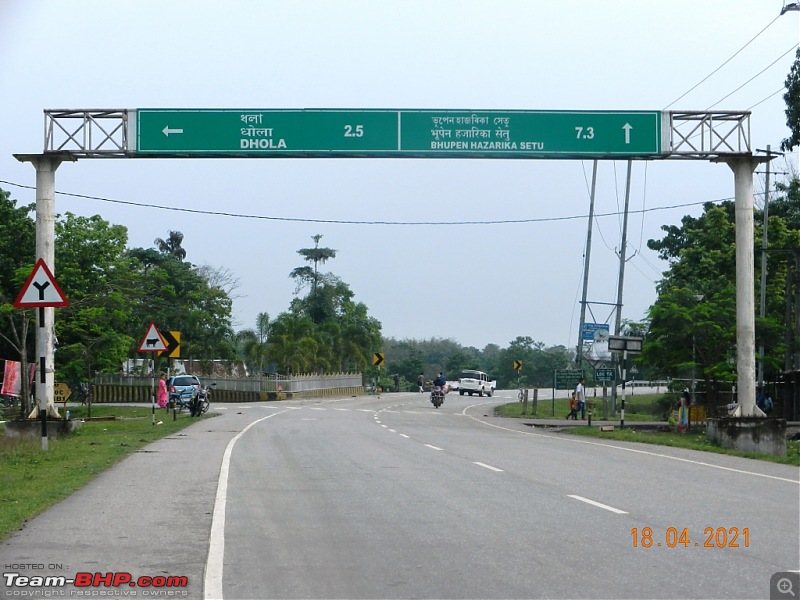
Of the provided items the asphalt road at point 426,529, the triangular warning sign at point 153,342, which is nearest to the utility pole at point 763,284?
the asphalt road at point 426,529

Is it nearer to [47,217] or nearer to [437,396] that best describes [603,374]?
[437,396]

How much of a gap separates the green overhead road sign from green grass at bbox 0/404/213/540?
7.66 metres

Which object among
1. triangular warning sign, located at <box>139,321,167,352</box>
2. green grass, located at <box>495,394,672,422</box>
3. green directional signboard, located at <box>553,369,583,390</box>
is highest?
triangular warning sign, located at <box>139,321,167,352</box>

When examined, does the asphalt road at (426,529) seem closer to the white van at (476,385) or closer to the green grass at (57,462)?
the green grass at (57,462)

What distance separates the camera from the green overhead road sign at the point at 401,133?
26.8m

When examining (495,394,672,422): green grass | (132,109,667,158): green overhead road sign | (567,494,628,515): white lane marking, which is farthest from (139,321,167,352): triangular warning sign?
(495,394,672,422): green grass

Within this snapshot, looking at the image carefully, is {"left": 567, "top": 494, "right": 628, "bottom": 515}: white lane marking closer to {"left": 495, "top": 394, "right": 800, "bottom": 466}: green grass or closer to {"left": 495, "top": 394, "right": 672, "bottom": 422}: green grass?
{"left": 495, "top": 394, "right": 800, "bottom": 466}: green grass

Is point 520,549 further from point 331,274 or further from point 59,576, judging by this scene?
point 331,274

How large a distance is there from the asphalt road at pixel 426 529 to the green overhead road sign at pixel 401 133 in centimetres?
1027

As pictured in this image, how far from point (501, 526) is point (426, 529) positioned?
0.80m

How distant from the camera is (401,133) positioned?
2708 centimetres

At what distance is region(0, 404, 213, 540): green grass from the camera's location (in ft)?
40.8

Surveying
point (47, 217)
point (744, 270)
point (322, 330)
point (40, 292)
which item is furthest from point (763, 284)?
point (322, 330)

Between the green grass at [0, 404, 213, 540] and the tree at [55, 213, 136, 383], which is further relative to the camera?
the tree at [55, 213, 136, 383]
